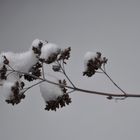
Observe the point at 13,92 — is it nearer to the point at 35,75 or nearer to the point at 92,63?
the point at 35,75

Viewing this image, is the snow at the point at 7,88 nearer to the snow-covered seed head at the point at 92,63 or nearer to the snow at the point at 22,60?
the snow at the point at 22,60

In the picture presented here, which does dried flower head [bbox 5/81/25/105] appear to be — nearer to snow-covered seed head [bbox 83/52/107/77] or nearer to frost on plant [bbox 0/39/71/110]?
frost on plant [bbox 0/39/71/110]

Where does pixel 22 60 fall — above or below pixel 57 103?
above

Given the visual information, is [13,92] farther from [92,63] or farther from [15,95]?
[92,63]

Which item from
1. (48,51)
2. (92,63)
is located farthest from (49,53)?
(92,63)

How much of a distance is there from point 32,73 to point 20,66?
49 mm

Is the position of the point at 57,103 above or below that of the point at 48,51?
below

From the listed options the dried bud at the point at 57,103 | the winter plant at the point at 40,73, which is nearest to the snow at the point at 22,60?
the winter plant at the point at 40,73

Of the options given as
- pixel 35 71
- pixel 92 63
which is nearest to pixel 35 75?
pixel 35 71

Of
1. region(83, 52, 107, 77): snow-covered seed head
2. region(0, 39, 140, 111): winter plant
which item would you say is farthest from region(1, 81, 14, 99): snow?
region(83, 52, 107, 77): snow-covered seed head

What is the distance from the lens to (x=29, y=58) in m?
0.82

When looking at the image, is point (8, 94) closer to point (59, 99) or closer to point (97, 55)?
point (59, 99)

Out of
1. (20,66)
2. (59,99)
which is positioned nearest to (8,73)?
(20,66)

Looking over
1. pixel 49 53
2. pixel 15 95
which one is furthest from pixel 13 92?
pixel 49 53
